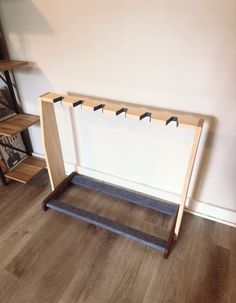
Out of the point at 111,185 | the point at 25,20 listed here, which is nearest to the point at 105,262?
the point at 111,185

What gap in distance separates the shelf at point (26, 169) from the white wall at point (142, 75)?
33 cm

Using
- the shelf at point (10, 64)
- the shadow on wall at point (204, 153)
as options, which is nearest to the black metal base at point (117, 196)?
the shadow on wall at point (204, 153)

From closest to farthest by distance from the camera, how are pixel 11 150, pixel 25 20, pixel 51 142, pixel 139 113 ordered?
pixel 139 113
pixel 25 20
pixel 51 142
pixel 11 150

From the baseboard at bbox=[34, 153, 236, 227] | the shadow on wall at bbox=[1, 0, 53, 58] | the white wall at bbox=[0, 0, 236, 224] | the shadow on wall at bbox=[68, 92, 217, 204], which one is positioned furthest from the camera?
the baseboard at bbox=[34, 153, 236, 227]

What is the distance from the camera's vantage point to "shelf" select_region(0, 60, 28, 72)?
138 centimetres

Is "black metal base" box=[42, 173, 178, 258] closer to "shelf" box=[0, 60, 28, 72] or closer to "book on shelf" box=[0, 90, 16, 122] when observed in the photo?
"book on shelf" box=[0, 90, 16, 122]

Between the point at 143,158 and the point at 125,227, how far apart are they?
0.46 metres

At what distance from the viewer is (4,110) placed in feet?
5.59

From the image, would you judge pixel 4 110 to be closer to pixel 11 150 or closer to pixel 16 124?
pixel 16 124

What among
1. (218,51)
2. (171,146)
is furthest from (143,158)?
(218,51)

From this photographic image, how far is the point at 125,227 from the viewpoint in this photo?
53.6 inches

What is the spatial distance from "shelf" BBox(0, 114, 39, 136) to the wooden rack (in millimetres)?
255

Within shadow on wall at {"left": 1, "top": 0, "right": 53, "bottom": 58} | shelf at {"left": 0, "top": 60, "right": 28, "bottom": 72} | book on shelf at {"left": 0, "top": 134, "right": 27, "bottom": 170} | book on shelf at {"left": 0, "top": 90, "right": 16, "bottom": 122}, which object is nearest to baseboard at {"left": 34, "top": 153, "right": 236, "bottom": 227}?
book on shelf at {"left": 0, "top": 134, "right": 27, "bottom": 170}

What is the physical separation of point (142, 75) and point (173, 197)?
0.84 m
